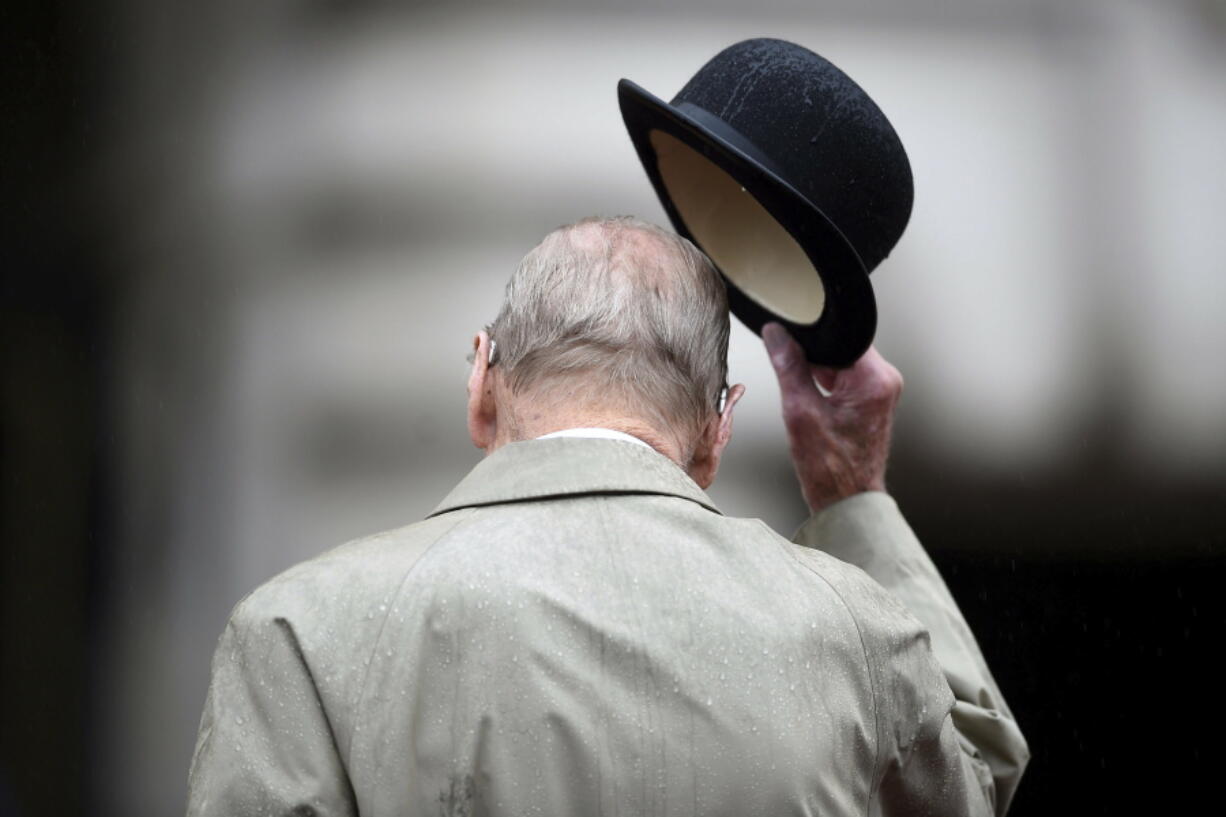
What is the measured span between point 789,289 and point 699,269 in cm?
30

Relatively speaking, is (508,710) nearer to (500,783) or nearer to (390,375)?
(500,783)

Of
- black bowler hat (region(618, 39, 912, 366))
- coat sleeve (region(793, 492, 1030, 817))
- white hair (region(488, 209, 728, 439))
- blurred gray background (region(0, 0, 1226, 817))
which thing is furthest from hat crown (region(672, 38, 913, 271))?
blurred gray background (region(0, 0, 1226, 817))

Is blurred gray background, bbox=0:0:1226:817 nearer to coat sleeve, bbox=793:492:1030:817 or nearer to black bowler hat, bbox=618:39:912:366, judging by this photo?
coat sleeve, bbox=793:492:1030:817

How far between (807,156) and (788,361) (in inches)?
12.5

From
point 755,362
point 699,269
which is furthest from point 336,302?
point 699,269

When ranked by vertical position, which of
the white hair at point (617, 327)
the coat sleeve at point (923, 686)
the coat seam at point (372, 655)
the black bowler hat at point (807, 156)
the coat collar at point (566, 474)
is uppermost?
the black bowler hat at point (807, 156)

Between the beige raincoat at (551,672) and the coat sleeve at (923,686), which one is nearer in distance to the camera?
the beige raincoat at (551,672)

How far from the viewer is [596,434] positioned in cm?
110

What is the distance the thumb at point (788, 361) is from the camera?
5.14 feet

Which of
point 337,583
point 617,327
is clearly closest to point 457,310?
point 617,327

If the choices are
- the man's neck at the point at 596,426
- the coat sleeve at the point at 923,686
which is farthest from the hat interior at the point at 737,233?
the man's neck at the point at 596,426

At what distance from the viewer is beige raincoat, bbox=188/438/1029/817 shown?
37.9 inches

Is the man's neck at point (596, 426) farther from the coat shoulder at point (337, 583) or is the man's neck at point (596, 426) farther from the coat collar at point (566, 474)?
the coat shoulder at point (337, 583)

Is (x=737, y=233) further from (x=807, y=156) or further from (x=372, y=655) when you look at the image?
(x=372, y=655)
